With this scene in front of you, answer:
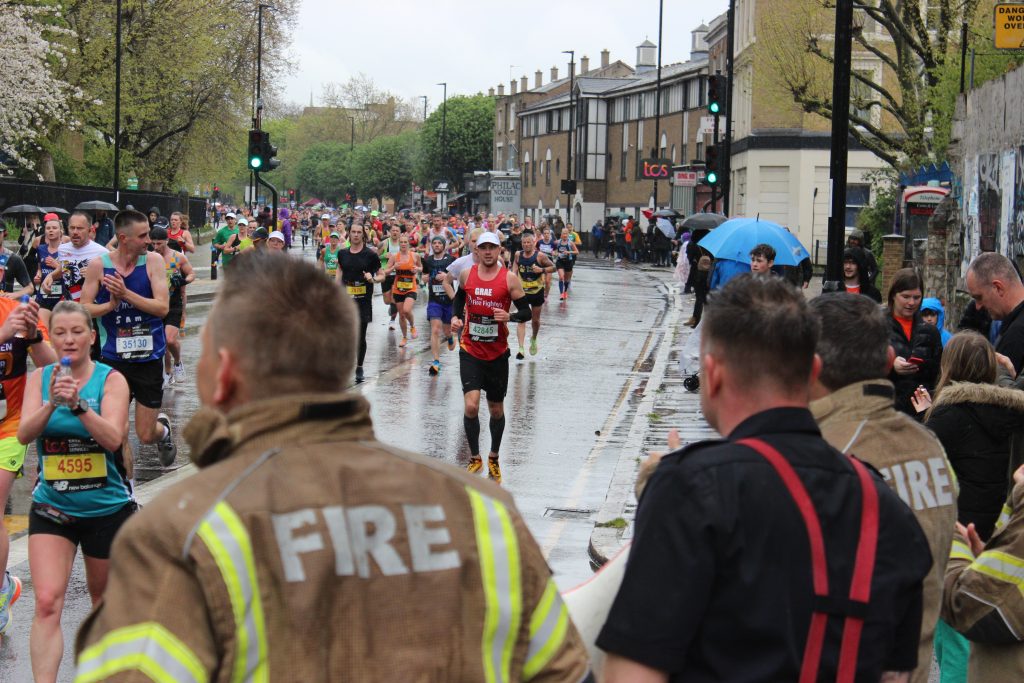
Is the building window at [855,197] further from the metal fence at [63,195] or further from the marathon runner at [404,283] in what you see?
the marathon runner at [404,283]

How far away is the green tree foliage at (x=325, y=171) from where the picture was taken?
484 ft

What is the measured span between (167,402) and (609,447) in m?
4.96

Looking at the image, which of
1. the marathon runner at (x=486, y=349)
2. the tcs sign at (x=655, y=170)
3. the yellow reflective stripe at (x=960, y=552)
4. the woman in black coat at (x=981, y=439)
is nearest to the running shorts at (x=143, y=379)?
the marathon runner at (x=486, y=349)

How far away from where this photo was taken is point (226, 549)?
2115 mm

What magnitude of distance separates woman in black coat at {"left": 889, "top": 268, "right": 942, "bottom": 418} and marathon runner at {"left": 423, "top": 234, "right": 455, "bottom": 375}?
29.2ft

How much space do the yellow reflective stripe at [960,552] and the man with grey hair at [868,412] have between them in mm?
549

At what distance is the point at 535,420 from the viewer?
14.3m

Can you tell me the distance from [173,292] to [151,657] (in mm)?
13196

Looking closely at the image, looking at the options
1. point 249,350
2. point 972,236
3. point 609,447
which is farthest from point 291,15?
point 249,350

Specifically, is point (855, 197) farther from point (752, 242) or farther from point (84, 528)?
point (84, 528)

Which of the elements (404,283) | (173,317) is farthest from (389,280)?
(173,317)

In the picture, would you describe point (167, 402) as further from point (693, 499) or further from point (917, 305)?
point (693, 499)

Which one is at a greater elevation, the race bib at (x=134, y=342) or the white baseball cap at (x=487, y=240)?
the white baseball cap at (x=487, y=240)

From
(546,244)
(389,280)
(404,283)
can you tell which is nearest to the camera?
(404,283)
